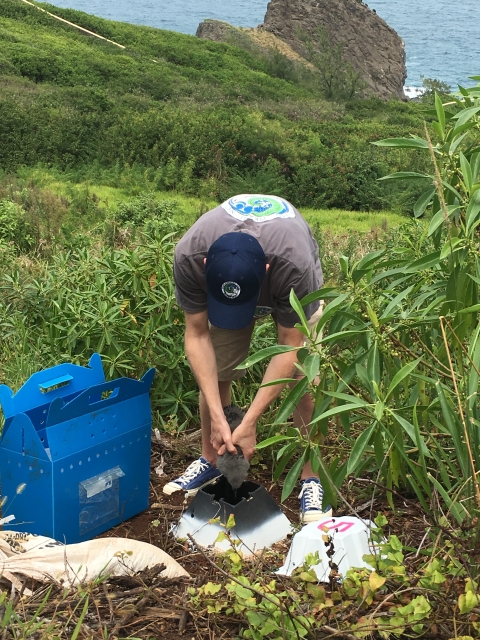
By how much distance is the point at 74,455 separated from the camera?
8.51 ft

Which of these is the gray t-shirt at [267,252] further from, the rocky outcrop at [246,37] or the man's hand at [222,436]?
the rocky outcrop at [246,37]

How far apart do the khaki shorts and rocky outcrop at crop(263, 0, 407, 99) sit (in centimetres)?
4197

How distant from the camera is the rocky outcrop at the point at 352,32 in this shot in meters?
42.8

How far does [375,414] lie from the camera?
179 centimetres

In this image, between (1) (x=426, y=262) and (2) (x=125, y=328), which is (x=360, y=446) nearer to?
(1) (x=426, y=262)

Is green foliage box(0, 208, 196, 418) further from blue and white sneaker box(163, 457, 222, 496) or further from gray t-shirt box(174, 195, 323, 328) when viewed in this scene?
gray t-shirt box(174, 195, 323, 328)

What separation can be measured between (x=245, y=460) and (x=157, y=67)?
28714 millimetres

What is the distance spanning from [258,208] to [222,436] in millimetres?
871

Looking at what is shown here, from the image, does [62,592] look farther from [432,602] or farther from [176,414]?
[176,414]

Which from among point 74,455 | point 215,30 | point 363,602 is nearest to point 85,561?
point 74,455

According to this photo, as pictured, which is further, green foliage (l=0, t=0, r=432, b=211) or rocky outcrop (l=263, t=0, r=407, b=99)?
rocky outcrop (l=263, t=0, r=407, b=99)

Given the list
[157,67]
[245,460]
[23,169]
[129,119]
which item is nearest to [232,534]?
[245,460]

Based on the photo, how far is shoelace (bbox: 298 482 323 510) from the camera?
114 inches

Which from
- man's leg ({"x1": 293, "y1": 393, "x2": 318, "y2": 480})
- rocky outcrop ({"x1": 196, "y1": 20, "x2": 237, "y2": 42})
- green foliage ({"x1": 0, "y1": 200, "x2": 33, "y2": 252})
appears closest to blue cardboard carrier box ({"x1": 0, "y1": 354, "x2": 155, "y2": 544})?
man's leg ({"x1": 293, "y1": 393, "x2": 318, "y2": 480})
